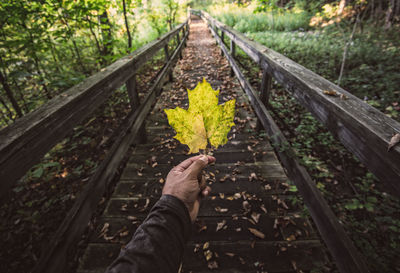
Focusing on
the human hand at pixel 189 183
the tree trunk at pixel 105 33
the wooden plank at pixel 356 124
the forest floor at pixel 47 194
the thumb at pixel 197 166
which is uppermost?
the tree trunk at pixel 105 33

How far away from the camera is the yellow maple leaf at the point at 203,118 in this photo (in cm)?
76

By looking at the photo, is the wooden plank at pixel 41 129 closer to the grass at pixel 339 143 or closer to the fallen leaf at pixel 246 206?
the fallen leaf at pixel 246 206

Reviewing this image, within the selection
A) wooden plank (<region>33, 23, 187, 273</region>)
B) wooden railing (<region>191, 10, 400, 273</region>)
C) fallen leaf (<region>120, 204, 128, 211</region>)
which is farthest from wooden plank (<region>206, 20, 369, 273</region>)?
fallen leaf (<region>120, 204, 128, 211</region>)

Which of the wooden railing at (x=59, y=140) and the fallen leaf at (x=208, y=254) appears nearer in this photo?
the wooden railing at (x=59, y=140)

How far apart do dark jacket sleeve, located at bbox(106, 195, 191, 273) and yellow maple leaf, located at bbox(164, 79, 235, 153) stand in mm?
341

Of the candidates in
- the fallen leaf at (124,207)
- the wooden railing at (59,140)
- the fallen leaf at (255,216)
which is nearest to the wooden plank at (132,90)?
the wooden railing at (59,140)

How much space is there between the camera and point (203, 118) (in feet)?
2.60

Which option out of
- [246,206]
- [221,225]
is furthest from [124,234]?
[246,206]

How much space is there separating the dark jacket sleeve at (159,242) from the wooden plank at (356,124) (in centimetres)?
93

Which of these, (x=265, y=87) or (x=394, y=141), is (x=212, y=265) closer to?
(x=394, y=141)

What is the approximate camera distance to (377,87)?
4.64 m

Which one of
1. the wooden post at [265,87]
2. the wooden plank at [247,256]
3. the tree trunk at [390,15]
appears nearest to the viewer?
the wooden plank at [247,256]

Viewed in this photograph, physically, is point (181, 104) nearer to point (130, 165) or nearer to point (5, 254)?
point (130, 165)

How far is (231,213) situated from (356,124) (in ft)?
5.43
